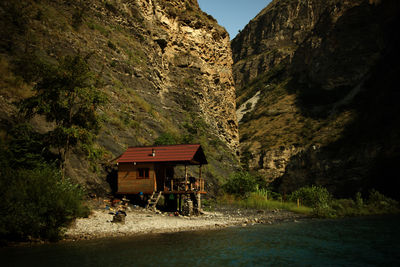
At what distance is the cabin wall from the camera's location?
30750 millimetres

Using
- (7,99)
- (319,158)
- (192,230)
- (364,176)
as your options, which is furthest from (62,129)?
(319,158)

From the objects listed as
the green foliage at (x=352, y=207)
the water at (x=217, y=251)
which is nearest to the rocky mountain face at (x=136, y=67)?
the water at (x=217, y=251)

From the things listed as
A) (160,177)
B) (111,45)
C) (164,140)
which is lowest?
(160,177)

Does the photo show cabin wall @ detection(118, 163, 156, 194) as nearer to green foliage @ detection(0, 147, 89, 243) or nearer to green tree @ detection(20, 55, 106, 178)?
green tree @ detection(20, 55, 106, 178)

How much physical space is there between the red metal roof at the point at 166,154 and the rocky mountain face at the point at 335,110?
123 ft

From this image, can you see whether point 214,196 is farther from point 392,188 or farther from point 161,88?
point 392,188

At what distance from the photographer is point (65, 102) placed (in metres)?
24.7

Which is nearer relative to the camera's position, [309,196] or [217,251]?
[217,251]

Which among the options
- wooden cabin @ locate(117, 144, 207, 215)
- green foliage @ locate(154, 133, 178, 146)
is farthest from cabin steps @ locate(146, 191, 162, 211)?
green foliage @ locate(154, 133, 178, 146)

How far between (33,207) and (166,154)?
15839 mm

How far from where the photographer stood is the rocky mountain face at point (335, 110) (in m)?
61.4

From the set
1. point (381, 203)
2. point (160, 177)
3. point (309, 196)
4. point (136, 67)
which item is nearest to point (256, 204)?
point (309, 196)

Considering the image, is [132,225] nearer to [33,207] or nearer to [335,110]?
[33,207]

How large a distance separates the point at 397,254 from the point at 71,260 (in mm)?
15297
